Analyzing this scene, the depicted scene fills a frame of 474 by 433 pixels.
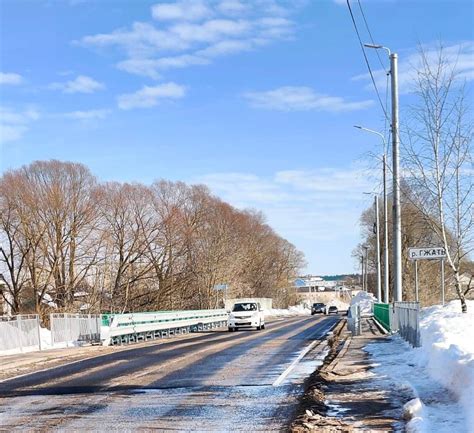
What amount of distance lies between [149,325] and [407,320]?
52.8 ft

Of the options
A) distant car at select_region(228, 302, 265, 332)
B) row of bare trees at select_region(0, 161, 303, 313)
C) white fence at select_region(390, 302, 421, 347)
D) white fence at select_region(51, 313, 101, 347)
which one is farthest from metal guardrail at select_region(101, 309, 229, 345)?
row of bare trees at select_region(0, 161, 303, 313)

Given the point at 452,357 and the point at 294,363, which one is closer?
the point at 452,357

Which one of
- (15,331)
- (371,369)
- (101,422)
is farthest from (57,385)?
(15,331)

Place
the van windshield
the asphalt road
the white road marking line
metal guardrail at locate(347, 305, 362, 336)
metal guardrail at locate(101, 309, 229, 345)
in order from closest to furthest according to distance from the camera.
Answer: the asphalt road, the white road marking line, metal guardrail at locate(347, 305, 362, 336), metal guardrail at locate(101, 309, 229, 345), the van windshield

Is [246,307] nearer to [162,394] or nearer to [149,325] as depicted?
[149,325]

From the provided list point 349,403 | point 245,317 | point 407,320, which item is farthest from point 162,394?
point 245,317

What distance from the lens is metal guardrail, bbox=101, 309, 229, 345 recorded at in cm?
2747

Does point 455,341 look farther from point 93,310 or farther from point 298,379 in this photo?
point 93,310

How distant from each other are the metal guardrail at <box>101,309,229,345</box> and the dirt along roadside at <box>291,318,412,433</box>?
1506 centimetres

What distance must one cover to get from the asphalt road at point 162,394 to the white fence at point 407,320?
8.33 feet

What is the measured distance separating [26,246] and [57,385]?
149 ft

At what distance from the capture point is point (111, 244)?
63.0m

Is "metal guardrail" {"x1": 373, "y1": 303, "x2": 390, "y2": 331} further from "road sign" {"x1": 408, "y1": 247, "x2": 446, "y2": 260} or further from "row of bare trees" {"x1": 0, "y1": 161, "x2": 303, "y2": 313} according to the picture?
"row of bare trees" {"x1": 0, "y1": 161, "x2": 303, "y2": 313}

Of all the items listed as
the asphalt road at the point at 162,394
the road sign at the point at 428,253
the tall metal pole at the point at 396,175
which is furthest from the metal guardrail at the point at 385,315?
the asphalt road at the point at 162,394
